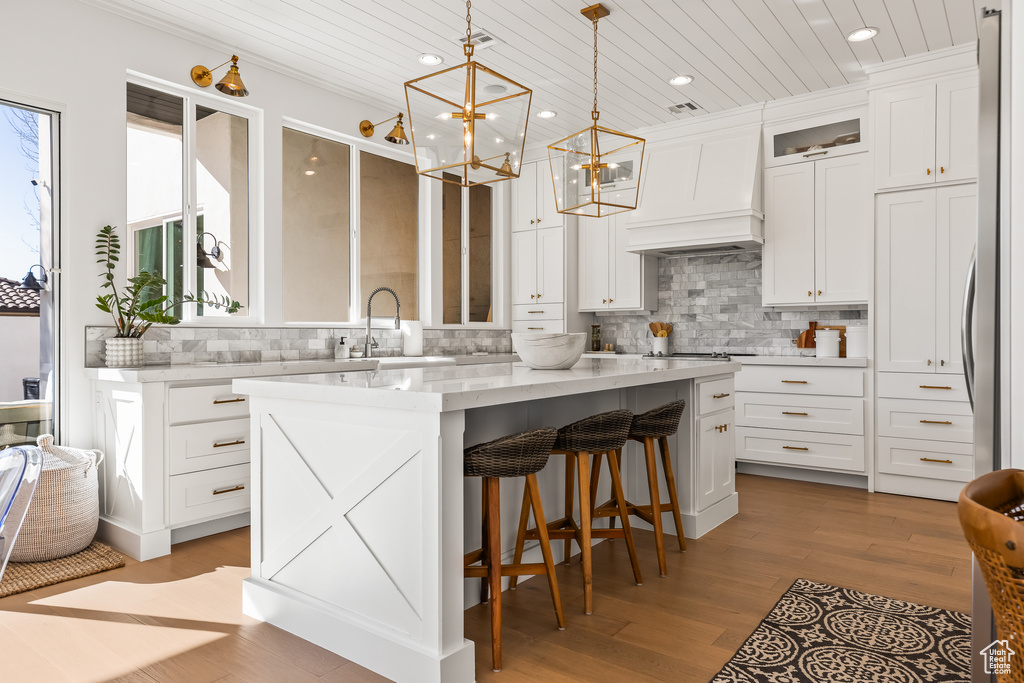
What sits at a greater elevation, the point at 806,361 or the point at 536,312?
the point at 536,312

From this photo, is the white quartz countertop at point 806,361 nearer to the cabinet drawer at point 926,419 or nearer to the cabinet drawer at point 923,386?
the cabinet drawer at point 923,386

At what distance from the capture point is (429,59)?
4.13m

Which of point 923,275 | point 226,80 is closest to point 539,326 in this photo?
point 923,275

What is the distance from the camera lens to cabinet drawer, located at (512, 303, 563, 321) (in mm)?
5977

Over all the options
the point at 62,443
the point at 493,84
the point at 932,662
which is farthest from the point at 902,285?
the point at 62,443

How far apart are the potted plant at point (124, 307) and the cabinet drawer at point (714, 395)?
2841 mm

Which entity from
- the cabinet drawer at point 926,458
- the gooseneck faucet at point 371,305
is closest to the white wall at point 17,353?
the gooseneck faucet at point 371,305

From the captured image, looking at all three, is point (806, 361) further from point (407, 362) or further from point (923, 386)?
point (407, 362)

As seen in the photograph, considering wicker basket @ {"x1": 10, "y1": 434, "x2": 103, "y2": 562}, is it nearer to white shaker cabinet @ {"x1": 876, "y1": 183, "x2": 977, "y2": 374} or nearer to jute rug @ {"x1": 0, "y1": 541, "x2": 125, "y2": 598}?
jute rug @ {"x1": 0, "y1": 541, "x2": 125, "y2": 598}

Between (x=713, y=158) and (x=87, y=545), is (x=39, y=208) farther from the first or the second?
(x=713, y=158)

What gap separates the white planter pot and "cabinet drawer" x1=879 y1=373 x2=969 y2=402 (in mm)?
4521

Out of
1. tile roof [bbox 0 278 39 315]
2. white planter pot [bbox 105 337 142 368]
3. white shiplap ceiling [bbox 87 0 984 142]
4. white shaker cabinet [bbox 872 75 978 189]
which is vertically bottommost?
white planter pot [bbox 105 337 142 368]

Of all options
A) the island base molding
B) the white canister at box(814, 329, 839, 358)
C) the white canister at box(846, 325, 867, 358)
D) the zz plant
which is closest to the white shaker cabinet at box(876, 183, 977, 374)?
the white canister at box(846, 325, 867, 358)

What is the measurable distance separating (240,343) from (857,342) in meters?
4.21
